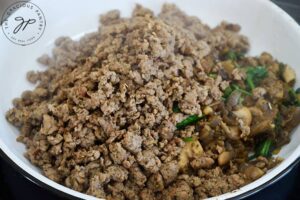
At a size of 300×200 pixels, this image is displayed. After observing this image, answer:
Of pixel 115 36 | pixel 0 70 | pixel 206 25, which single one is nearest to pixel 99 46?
pixel 115 36

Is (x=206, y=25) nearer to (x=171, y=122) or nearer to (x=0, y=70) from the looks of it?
(x=171, y=122)

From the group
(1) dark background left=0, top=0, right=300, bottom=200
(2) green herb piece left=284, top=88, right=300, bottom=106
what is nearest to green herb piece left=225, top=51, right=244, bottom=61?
(2) green herb piece left=284, top=88, right=300, bottom=106

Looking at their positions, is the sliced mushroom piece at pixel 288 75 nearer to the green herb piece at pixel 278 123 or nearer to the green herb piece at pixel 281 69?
the green herb piece at pixel 281 69

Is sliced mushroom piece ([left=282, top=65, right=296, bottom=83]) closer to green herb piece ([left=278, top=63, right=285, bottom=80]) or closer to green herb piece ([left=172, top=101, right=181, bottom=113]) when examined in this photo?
green herb piece ([left=278, top=63, right=285, bottom=80])

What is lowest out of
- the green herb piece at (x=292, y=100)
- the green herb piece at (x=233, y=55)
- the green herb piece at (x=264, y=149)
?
the green herb piece at (x=264, y=149)

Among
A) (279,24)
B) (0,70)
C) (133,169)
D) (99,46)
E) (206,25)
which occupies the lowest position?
(0,70)

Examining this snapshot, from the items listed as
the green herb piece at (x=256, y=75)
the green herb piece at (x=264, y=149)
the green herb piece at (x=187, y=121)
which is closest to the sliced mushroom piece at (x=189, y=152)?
the green herb piece at (x=187, y=121)

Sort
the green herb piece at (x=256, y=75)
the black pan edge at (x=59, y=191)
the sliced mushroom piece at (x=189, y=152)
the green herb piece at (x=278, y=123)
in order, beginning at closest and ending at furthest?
the black pan edge at (x=59, y=191), the sliced mushroom piece at (x=189, y=152), the green herb piece at (x=278, y=123), the green herb piece at (x=256, y=75)
